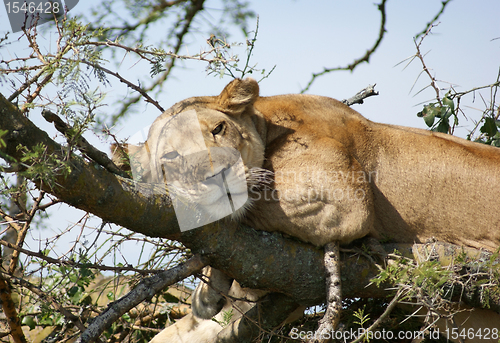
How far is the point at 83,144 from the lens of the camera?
2.43m

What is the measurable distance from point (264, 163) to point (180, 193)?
3.62ft

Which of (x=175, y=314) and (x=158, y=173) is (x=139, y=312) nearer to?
(x=175, y=314)

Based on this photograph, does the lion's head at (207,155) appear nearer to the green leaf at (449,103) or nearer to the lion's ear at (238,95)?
the lion's ear at (238,95)

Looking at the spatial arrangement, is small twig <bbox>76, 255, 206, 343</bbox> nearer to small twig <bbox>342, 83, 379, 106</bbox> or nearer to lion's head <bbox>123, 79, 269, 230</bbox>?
lion's head <bbox>123, 79, 269, 230</bbox>

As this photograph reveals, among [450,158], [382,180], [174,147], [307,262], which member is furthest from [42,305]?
[450,158]

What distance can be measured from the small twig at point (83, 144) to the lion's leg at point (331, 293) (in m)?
1.63

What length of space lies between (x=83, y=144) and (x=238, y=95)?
1.56 meters

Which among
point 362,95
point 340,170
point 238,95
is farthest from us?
point 362,95

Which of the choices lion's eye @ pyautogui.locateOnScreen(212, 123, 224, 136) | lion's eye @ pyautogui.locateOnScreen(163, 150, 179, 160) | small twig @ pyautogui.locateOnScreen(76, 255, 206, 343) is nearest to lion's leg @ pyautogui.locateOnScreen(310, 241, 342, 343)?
small twig @ pyautogui.locateOnScreen(76, 255, 206, 343)

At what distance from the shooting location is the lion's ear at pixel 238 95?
367 cm

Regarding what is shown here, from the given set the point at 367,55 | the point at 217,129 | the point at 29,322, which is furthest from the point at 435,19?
the point at 29,322

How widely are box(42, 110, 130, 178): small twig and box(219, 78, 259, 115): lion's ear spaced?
1286 millimetres

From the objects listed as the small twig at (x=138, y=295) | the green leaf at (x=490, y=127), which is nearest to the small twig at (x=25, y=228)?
the small twig at (x=138, y=295)

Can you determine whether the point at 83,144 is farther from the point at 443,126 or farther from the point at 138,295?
the point at 443,126
